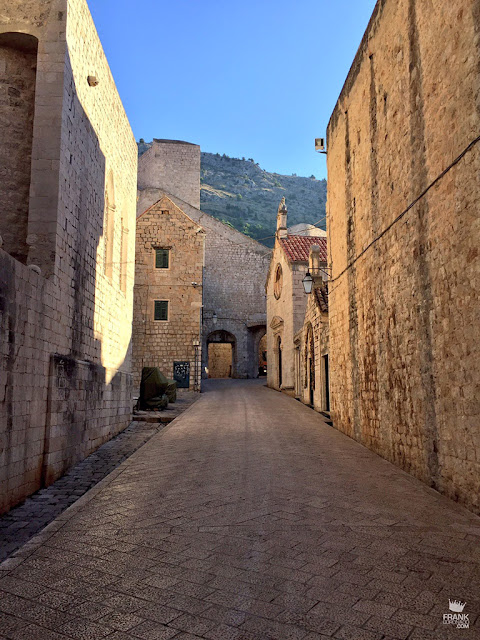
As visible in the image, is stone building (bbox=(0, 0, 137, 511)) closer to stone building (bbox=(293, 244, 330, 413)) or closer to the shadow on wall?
the shadow on wall

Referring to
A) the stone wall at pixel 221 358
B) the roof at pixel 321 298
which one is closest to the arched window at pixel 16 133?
the roof at pixel 321 298

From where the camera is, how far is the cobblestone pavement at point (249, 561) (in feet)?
8.72

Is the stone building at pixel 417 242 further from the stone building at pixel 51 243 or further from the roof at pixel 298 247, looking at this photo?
the roof at pixel 298 247

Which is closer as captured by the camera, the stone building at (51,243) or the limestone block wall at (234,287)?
the stone building at (51,243)

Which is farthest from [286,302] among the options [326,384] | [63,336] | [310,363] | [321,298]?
[63,336]

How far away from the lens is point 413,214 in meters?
6.68

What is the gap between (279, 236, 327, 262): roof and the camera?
2103 centimetres

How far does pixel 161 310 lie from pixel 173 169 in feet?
77.9

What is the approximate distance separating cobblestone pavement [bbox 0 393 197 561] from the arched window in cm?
367

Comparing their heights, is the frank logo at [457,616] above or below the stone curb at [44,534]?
above

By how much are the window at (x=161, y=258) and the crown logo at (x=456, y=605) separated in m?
22.7

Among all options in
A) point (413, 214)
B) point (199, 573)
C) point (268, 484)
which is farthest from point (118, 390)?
point (199, 573)

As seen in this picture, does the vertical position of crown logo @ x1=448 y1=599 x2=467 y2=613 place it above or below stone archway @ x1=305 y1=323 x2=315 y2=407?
below

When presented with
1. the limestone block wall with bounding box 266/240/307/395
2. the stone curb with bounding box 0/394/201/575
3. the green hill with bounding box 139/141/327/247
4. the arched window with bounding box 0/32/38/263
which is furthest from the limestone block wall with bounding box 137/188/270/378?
the stone curb with bounding box 0/394/201/575
